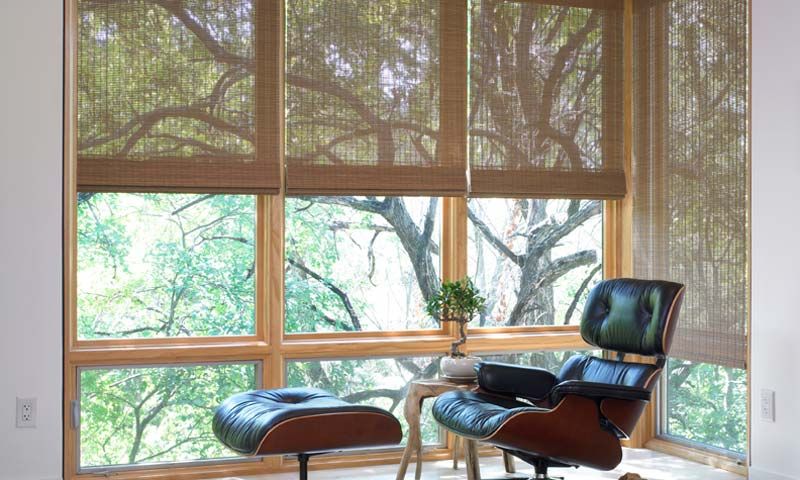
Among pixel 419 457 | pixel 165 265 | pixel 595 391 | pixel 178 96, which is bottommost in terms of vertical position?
pixel 419 457

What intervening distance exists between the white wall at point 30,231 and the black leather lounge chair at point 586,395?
1768mm

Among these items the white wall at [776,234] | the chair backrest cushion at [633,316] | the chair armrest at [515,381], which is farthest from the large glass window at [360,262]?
the white wall at [776,234]

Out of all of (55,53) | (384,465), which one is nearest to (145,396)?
(384,465)

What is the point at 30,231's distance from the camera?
13.9 feet

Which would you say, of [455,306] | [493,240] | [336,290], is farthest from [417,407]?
[493,240]

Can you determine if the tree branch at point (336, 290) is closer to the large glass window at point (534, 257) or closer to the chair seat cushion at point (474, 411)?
the large glass window at point (534, 257)

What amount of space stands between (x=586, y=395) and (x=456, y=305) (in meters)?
1.14

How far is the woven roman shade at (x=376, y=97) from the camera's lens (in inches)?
187

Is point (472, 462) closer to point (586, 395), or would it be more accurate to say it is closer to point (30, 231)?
point (586, 395)

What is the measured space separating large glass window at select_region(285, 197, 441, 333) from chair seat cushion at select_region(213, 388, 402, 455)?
115 centimetres

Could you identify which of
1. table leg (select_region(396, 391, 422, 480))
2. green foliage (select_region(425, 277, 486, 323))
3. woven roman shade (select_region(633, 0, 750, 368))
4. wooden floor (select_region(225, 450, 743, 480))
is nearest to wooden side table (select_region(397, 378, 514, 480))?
table leg (select_region(396, 391, 422, 480))

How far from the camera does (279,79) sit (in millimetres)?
4695

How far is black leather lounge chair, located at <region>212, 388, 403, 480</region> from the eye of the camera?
3439mm

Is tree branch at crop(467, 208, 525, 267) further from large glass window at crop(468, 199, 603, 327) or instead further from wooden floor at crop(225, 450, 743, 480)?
wooden floor at crop(225, 450, 743, 480)
